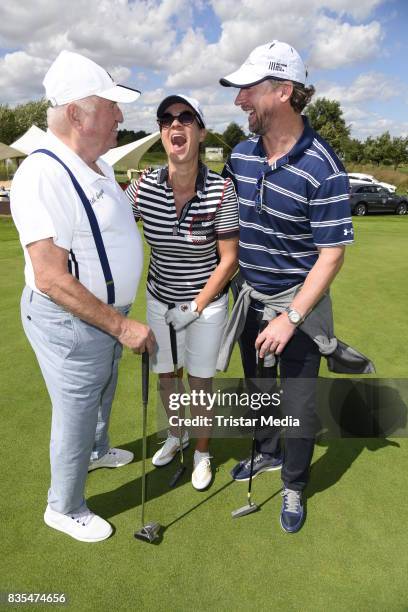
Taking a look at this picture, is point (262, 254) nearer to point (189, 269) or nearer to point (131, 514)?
point (189, 269)

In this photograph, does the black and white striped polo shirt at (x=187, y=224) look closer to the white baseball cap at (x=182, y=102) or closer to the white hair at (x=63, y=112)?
the white baseball cap at (x=182, y=102)

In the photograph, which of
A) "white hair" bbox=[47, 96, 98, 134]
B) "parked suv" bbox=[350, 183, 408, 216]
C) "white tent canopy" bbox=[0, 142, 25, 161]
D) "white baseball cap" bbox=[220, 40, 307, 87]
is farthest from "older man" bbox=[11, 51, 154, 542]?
A: "white tent canopy" bbox=[0, 142, 25, 161]

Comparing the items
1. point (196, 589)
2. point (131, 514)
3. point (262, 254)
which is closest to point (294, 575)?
point (196, 589)

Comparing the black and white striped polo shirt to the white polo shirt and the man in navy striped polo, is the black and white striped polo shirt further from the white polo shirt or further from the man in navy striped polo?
the white polo shirt

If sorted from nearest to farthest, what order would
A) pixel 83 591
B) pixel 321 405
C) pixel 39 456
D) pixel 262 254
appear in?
pixel 83 591, pixel 262 254, pixel 39 456, pixel 321 405

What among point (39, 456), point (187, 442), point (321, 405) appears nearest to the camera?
point (39, 456)

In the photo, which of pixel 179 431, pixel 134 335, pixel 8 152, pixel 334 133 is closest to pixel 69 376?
pixel 134 335

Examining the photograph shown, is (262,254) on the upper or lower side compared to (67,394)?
upper

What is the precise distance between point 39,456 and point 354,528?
1.95 m

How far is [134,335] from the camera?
2.14 m

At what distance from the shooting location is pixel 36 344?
2.22m

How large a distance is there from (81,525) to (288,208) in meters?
1.94

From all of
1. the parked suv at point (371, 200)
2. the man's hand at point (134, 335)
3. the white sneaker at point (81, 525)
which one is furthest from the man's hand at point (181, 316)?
A: the parked suv at point (371, 200)

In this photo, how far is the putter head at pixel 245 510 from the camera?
261cm
